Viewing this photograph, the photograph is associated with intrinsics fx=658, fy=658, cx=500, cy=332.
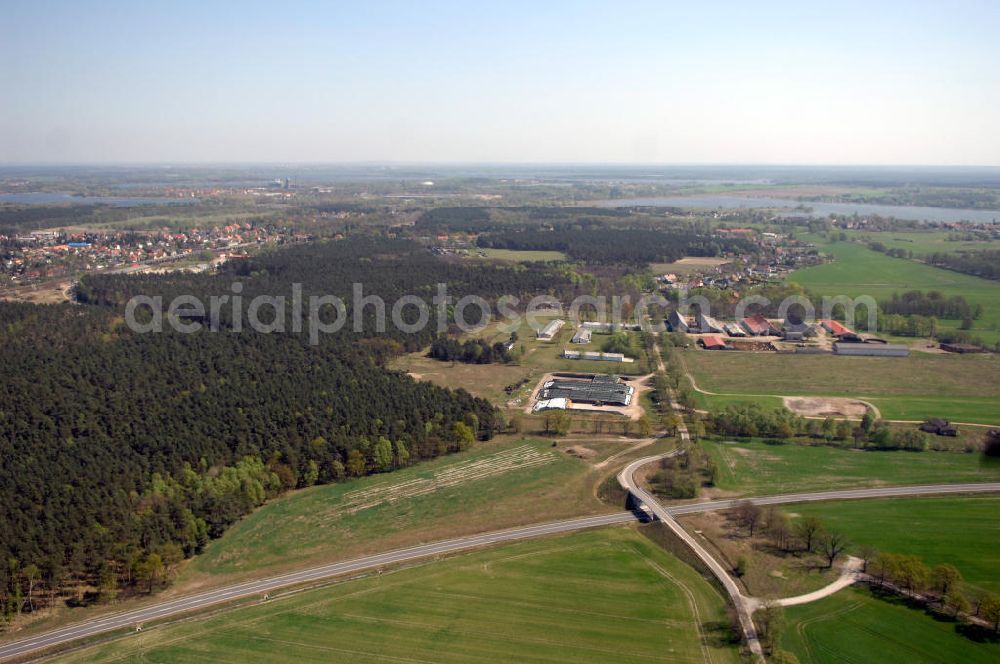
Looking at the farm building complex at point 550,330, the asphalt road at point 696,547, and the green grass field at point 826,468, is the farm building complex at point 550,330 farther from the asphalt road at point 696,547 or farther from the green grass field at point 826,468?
the asphalt road at point 696,547

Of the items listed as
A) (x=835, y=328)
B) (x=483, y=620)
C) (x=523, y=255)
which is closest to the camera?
(x=483, y=620)

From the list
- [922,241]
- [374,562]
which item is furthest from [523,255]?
[374,562]

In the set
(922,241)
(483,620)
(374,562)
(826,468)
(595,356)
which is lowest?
(483,620)

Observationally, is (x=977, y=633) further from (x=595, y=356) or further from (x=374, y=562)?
(x=595, y=356)

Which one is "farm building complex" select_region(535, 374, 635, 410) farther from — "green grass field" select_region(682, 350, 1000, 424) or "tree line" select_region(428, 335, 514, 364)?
"tree line" select_region(428, 335, 514, 364)

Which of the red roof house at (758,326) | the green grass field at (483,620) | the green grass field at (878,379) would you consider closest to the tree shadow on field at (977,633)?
the green grass field at (483,620)
